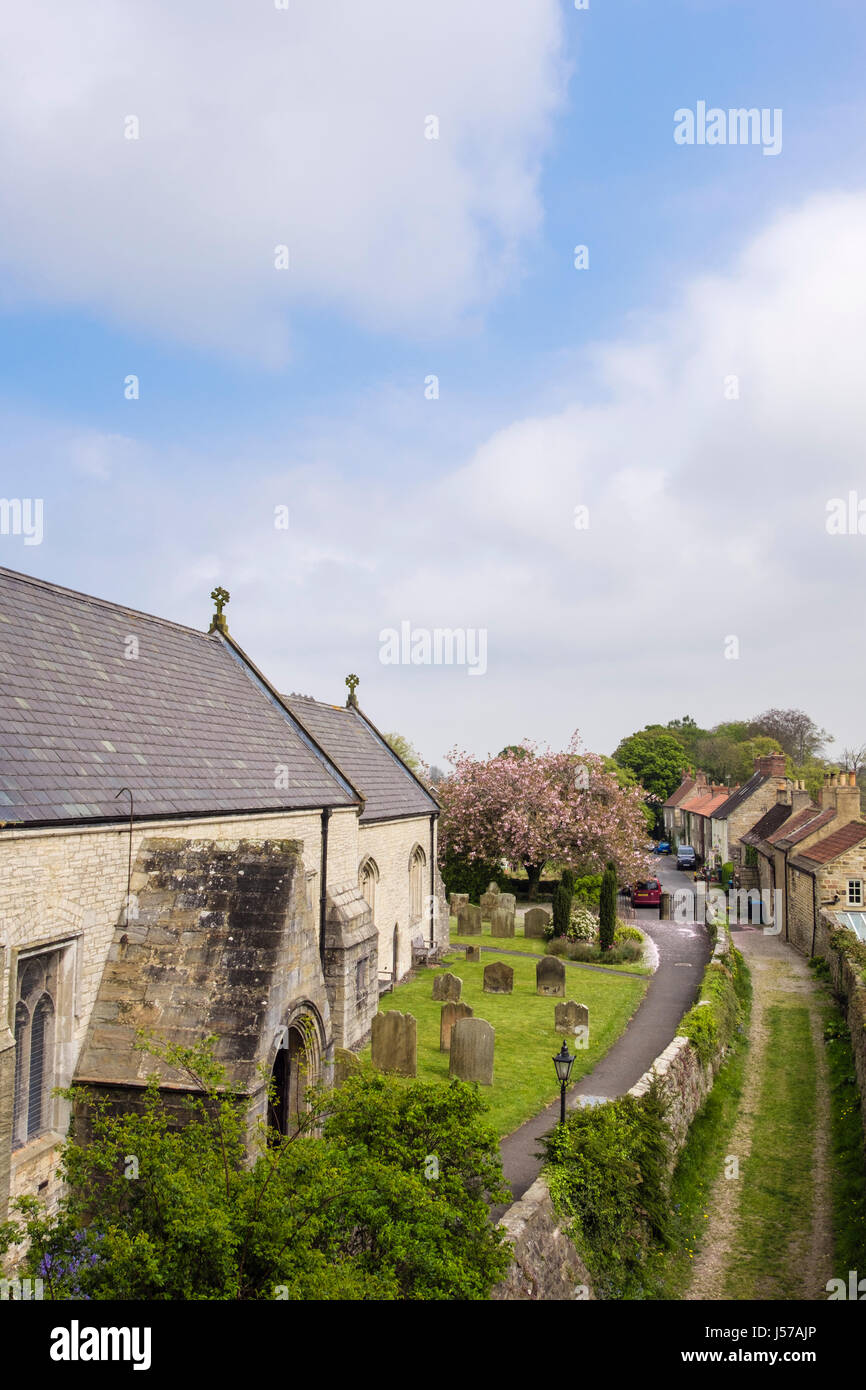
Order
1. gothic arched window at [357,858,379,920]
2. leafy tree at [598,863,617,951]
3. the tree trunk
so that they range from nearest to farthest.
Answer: gothic arched window at [357,858,379,920] < leafy tree at [598,863,617,951] < the tree trunk

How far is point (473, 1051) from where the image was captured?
16.9m

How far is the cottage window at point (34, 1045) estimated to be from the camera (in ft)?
31.3

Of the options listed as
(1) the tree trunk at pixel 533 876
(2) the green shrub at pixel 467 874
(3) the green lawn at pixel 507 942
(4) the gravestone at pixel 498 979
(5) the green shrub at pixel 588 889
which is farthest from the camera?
(1) the tree trunk at pixel 533 876

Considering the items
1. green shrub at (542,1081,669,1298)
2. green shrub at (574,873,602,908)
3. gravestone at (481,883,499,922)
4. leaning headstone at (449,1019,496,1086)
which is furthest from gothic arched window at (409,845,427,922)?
green shrub at (542,1081,669,1298)

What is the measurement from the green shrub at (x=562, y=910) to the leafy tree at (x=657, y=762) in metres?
64.8

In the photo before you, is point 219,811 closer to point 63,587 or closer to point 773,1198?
point 63,587

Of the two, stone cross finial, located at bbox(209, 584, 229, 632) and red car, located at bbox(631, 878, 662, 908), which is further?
red car, located at bbox(631, 878, 662, 908)

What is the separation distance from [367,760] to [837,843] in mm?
18962

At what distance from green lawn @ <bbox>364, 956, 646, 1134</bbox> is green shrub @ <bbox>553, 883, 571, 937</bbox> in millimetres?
3361

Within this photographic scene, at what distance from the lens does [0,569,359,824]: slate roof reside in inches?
423

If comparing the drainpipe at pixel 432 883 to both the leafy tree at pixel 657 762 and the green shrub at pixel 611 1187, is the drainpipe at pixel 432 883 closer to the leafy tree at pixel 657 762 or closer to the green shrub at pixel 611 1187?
the green shrub at pixel 611 1187

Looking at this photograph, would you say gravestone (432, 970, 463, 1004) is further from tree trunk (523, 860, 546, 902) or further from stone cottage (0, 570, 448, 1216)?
tree trunk (523, 860, 546, 902)

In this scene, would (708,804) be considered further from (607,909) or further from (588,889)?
(607,909)

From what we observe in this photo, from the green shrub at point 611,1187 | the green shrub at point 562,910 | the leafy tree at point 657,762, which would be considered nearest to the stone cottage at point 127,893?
the green shrub at point 611,1187
